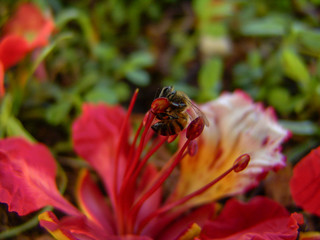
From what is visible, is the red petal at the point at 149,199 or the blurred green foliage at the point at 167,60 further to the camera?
the blurred green foliage at the point at 167,60

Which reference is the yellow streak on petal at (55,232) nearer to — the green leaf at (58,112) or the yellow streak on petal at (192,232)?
the yellow streak on petal at (192,232)

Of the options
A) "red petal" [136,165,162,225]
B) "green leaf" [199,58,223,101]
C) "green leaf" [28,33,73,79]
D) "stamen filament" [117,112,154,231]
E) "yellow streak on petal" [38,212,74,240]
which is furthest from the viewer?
"green leaf" [199,58,223,101]

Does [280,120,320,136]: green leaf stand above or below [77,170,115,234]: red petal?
above

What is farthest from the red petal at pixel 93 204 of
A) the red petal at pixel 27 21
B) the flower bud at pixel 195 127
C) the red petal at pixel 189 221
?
the red petal at pixel 27 21

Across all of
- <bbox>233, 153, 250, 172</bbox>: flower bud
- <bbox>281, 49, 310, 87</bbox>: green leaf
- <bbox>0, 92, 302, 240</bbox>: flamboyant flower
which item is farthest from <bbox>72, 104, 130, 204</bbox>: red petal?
<bbox>281, 49, 310, 87</bbox>: green leaf

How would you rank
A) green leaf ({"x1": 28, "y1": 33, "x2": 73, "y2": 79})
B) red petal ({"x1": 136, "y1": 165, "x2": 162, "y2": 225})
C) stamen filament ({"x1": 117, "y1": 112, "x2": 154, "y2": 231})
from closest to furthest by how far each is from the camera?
stamen filament ({"x1": 117, "y1": 112, "x2": 154, "y2": 231}) < red petal ({"x1": 136, "y1": 165, "x2": 162, "y2": 225}) < green leaf ({"x1": 28, "y1": 33, "x2": 73, "y2": 79})

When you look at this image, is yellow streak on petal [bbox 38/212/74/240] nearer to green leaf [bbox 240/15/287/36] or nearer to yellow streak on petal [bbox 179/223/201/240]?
yellow streak on petal [bbox 179/223/201/240]

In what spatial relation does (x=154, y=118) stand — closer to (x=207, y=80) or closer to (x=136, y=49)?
(x=207, y=80)
